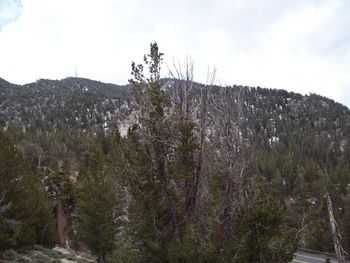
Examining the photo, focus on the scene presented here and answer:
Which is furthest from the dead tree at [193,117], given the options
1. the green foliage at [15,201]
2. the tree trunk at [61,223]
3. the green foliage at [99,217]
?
the tree trunk at [61,223]

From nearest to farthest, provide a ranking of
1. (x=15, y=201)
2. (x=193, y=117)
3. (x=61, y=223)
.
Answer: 1. (x=193, y=117)
2. (x=15, y=201)
3. (x=61, y=223)

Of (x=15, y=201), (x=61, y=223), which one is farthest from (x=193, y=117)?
(x=61, y=223)

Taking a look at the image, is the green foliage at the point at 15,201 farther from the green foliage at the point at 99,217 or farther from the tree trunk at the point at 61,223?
the tree trunk at the point at 61,223

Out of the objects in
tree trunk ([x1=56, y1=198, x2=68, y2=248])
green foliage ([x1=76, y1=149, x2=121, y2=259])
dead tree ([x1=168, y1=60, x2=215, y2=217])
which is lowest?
tree trunk ([x1=56, y1=198, x2=68, y2=248])

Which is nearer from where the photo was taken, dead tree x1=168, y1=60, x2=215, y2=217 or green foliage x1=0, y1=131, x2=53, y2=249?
dead tree x1=168, y1=60, x2=215, y2=217

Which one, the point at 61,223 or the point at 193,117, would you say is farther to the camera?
the point at 61,223

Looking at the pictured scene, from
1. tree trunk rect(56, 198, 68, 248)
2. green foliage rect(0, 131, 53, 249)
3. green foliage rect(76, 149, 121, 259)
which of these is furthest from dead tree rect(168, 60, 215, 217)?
tree trunk rect(56, 198, 68, 248)

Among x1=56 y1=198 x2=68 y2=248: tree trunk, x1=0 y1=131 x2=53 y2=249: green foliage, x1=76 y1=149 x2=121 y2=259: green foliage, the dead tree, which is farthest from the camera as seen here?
x1=56 y1=198 x2=68 y2=248: tree trunk

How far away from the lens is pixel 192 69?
1180cm

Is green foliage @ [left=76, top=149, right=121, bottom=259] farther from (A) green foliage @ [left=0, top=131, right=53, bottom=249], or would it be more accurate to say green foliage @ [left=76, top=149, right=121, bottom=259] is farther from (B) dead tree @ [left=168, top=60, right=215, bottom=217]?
(B) dead tree @ [left=168, top=60, right=215, bottom=217]

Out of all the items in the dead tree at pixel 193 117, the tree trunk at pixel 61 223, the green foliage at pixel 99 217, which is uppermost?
the dead tree at pixel 193 117

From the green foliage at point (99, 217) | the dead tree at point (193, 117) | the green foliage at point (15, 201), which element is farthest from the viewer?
the green foliage at point (99, 217)

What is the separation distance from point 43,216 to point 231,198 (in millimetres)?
18637

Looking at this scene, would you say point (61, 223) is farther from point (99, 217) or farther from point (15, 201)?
point (15, 201)
